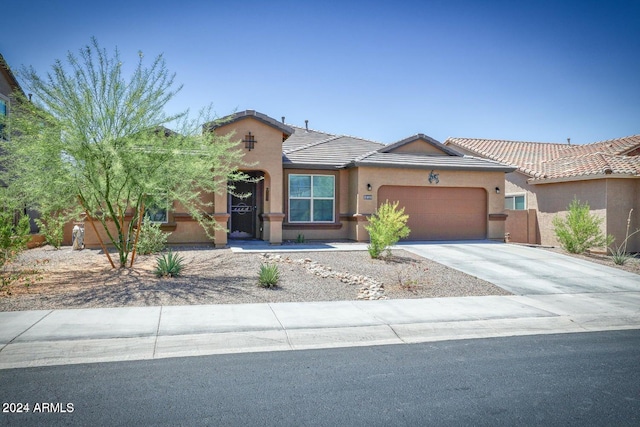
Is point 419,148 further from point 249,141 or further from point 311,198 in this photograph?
point 249,141

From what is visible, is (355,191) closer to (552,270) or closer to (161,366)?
(552,270)

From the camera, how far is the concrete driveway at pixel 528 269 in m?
10.6

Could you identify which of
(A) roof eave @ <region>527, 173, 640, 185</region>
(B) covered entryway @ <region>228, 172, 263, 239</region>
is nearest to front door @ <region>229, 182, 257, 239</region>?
(B) covered entryway @ <region>228, 172, 263, 239</region>

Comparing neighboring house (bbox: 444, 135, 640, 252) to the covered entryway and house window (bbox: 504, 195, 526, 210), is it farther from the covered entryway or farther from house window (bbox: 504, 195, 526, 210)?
the covered entryway

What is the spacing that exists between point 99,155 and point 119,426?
7666 mm

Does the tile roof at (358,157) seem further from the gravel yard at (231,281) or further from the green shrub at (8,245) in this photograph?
the green shrub at (8,245)

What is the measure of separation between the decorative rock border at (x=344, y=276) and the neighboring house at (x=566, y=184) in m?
11.9

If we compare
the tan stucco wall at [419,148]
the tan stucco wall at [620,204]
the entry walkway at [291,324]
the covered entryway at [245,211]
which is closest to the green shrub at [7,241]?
the entry walkway at [291,324]

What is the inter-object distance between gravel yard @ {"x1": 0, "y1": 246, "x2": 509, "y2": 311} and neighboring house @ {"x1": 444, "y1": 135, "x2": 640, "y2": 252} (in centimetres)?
901

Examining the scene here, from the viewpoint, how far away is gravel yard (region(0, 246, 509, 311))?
8.41m

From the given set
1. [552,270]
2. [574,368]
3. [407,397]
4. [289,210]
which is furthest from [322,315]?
[289,210]

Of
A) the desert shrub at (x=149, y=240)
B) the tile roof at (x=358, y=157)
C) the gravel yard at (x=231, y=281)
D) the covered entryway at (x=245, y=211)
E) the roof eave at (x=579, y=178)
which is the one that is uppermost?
the tile roof at (x=358, y=157)

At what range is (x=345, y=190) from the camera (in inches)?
728

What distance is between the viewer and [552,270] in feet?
41.6
